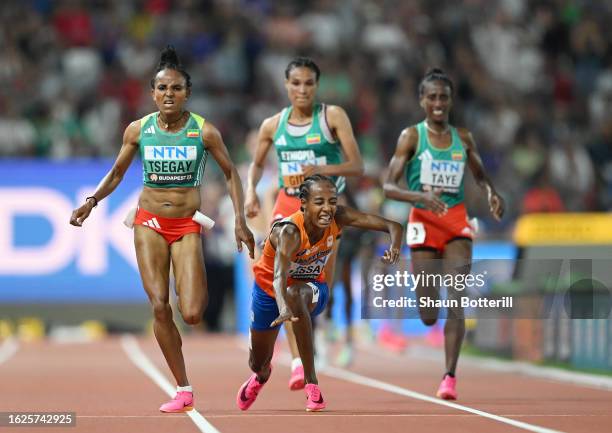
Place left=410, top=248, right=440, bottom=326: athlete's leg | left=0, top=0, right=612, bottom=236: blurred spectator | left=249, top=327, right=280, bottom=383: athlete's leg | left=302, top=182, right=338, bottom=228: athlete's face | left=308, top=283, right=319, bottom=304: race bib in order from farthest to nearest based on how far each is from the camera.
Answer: left=0, top=0, right=612, bottom=236: blurred spectator, left=410, top=248, right=440, bottom=326: athlete's leg, left=249, top=327, right=280, bottom=383: athlete's leg, left=308, top=283, right=319, bottom=304: race bib, left=302, top=182, right=338, bottom=228: athlete's face

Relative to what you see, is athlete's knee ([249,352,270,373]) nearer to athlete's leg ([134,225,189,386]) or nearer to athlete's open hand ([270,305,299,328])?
athlete's leg ([134,225,189,386])

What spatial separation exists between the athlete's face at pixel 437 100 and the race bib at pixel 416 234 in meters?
0.83

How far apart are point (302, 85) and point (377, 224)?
2.18 meters

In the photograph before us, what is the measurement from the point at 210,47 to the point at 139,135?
13575 mm

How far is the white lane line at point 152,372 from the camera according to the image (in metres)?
8.45

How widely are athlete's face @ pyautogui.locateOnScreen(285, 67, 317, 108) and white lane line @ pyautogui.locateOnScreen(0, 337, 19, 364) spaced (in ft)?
19.6

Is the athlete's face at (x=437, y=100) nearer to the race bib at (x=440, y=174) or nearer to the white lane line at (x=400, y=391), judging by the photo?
the race bib at (x=440, y=174)

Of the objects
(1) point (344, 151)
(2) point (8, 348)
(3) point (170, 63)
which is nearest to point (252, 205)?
(1) point (344, 151)

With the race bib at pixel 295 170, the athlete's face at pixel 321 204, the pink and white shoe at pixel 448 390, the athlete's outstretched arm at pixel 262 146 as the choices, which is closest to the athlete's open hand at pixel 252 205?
the athlete's outstretched arm at pixel 262 146

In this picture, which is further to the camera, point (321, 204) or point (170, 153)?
point (170, 153)

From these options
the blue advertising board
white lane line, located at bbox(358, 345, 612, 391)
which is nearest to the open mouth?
white lane line, located at bbox(358, 345, 612, 391)

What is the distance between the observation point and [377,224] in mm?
9125

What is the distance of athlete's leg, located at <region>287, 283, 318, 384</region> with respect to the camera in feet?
29.9

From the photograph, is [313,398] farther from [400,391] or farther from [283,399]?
[400,391]
